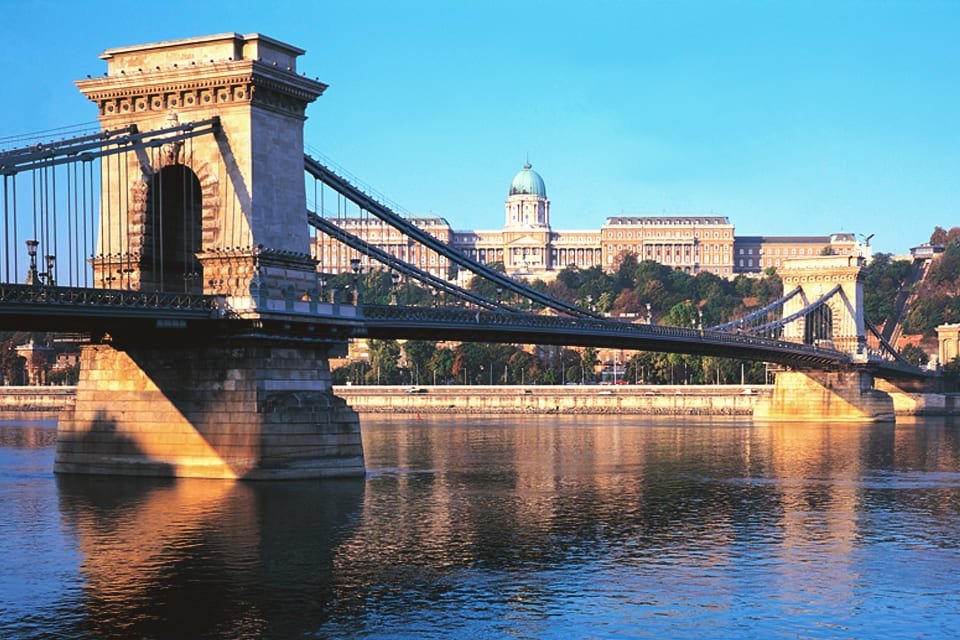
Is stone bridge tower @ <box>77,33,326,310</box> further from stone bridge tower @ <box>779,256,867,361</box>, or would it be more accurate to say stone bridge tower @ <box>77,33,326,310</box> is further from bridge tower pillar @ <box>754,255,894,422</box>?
stone bridge tower @ <box>779,256,867,361</box>

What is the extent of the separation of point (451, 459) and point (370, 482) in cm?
1603

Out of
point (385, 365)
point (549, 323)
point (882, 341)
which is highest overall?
point (549, 323)

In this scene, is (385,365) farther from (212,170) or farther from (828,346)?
(212,170)

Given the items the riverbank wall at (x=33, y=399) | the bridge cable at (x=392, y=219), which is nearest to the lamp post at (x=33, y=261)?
the bridge cable at (x=392, y=219)

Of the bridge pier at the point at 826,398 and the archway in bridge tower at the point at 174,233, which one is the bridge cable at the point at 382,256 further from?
the bridge pier at the point at 826,398

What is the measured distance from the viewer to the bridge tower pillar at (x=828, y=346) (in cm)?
11781

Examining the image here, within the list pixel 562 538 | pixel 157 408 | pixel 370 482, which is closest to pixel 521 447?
pixel 370 482

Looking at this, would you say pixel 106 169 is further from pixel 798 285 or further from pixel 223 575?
pixel 798 285

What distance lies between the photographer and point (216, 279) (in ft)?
168

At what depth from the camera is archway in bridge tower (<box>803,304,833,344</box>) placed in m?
129

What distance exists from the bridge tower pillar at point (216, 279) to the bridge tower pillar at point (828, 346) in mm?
72434

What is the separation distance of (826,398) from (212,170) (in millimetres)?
77762

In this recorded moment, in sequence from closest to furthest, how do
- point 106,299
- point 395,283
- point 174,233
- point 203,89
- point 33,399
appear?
point 106,299, point 203,89, point 174,233, point 395,283, point 33,399

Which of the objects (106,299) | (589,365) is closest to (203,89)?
(106,299)
